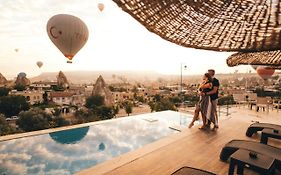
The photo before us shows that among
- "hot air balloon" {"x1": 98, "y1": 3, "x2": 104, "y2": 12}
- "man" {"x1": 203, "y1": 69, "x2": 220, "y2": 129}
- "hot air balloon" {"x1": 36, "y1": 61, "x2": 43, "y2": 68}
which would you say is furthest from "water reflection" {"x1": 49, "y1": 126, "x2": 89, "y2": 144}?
"hot air balloon" {"x1": 36, "y1": 61, "x2": 43, "y2": 68}

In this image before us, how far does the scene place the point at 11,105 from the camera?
24922mm

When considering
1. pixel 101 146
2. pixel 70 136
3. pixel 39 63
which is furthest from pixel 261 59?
pixel 39 63

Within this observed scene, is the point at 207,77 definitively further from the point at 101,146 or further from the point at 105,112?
the point at 105,112

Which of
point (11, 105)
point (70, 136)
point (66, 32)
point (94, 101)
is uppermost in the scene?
point (66, 32)

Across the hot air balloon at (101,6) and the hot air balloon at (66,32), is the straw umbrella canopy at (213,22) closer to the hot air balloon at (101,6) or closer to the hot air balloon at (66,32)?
the hot air balloon at (66,32)

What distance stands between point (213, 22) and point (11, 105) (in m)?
28.5

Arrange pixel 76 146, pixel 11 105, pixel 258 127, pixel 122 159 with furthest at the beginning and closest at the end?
pixel 11 105 < pixel 76 146 < pixel 258 127 < pixel 122 159

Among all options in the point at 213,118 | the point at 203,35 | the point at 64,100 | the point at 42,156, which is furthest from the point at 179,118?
the point at 64,100

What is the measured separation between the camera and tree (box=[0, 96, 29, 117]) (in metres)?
24.6

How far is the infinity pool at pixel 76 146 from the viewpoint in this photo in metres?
5.27

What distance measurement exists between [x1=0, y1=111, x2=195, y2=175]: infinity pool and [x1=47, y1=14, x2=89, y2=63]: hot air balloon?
402 cm

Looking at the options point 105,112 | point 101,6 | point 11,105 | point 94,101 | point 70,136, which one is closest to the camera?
point 70,136

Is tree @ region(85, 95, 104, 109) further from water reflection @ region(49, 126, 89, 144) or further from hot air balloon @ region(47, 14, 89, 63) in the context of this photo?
water reflection @ region(49, 126, 89, 144)

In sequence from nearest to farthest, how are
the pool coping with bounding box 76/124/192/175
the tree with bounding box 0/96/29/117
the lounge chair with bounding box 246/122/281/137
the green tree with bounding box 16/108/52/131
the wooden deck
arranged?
the wooden deck, the pool coping with bounding box 76/124/192/175, the lounge chair with bounding box 246/122/281/137, the green tree with bounding box 16/108/52/131, the tree with bounding box 0/96/29/117
